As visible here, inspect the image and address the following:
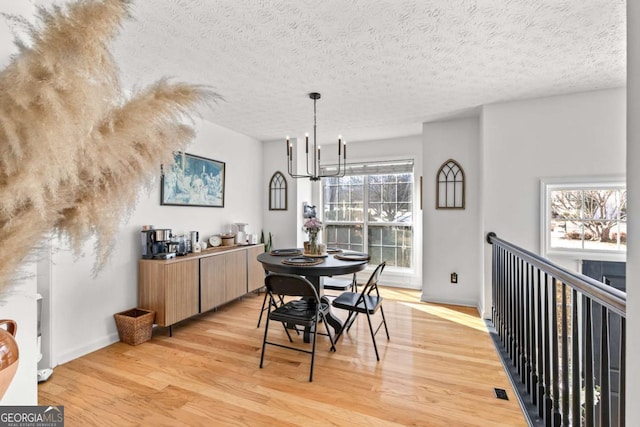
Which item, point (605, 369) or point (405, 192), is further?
point (405, 192)

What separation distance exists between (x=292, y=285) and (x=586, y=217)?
3.17 metres

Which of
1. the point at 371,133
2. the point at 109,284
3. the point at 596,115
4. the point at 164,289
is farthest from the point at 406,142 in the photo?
the point at 109,284

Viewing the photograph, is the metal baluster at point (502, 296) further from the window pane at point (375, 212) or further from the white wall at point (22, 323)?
the white wall at point (22, 323)

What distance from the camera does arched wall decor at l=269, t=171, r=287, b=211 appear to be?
5.14 m

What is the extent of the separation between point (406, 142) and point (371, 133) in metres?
0.66

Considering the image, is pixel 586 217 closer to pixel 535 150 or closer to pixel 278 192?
pixel 535 150

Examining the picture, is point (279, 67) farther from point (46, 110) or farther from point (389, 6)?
point (46, 110)

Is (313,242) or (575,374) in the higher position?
(313,242)

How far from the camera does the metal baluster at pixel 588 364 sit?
1146 mm

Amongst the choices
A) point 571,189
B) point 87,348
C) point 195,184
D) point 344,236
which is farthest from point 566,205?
point 87,348

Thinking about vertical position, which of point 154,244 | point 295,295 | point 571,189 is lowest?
point 295,295

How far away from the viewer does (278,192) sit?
Result: 17.0ft

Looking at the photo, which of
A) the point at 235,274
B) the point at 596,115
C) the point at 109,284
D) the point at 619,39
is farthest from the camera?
the point at 235,274

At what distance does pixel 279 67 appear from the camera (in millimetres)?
2549
